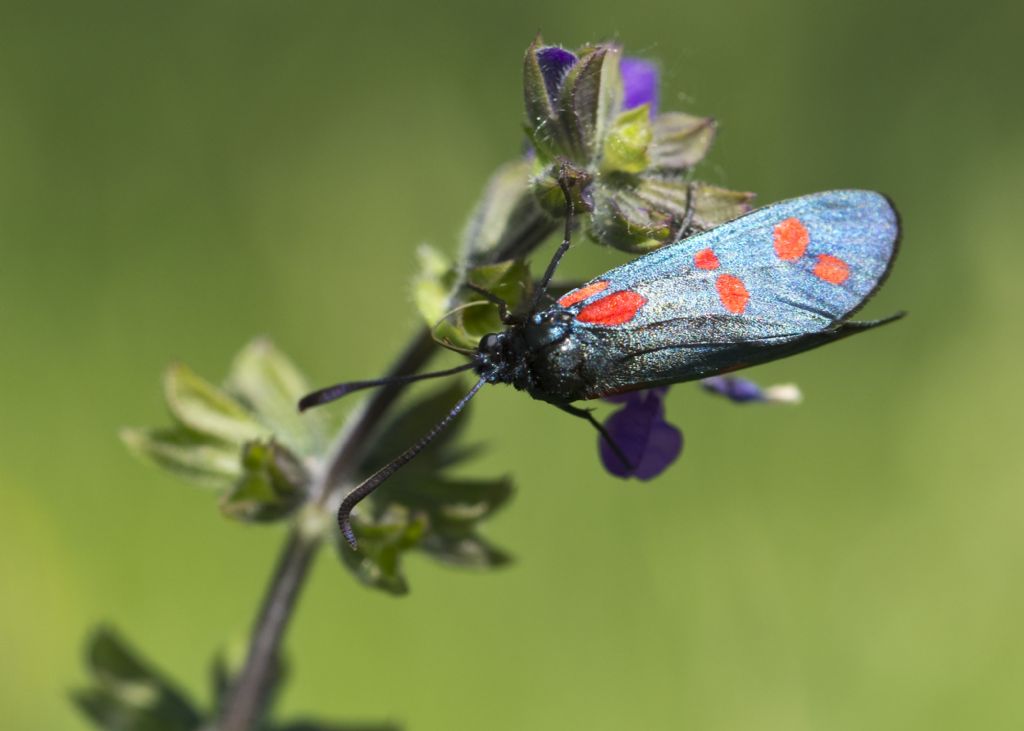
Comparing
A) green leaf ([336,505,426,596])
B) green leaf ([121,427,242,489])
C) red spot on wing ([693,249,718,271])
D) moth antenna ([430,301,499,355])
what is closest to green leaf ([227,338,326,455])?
green leaf ([121,427,242,489])

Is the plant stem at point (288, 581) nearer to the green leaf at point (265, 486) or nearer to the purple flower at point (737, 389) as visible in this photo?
the green leaf at point (265, 486)

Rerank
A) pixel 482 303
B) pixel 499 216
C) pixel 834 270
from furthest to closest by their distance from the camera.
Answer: pixel 499 216 → pixel 482 303 → pixel 834 270

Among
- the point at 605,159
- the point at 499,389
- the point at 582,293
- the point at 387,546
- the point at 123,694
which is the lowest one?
the point at 499,389

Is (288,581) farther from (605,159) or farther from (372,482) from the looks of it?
(605,159)

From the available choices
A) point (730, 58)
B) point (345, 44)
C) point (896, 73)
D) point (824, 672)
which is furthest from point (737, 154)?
point (824, 672)

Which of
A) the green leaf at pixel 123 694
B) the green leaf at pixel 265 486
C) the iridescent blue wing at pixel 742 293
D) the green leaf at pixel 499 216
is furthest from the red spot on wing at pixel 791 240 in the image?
the green leaf at pixel 123 694

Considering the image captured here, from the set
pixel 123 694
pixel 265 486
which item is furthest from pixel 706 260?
pixel 123 694
